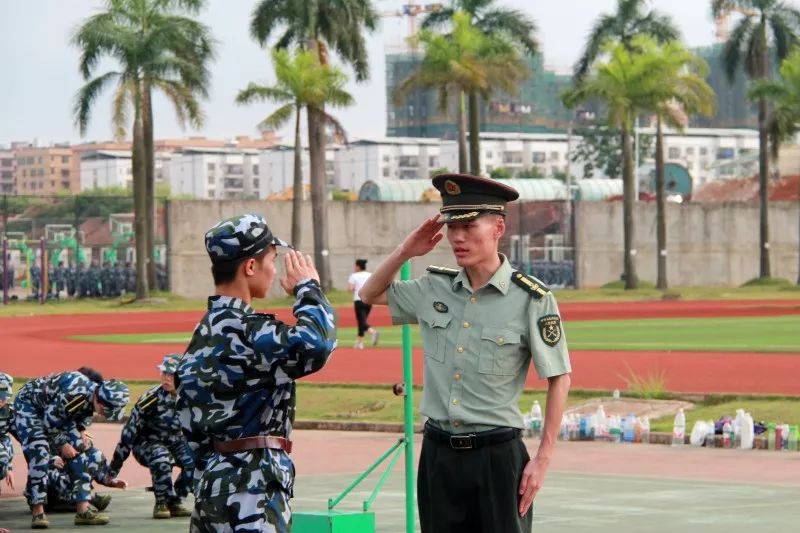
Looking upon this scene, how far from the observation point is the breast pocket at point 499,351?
6523mm

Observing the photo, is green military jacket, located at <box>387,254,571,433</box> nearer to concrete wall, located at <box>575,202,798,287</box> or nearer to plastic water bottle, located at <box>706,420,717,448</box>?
plastic water bottle, located at <box>706,420,717,448</box>

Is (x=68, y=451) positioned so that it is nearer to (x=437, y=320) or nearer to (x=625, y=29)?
(x=437, y=320)

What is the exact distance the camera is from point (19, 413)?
44.1 feet

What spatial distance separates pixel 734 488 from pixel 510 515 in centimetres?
882

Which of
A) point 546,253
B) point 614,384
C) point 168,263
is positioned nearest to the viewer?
point 614,384

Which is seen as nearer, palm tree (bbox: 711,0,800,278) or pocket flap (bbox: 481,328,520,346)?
pocket flap (bbox: 481,328,520,346)

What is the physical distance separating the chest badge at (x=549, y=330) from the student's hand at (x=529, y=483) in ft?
1.46

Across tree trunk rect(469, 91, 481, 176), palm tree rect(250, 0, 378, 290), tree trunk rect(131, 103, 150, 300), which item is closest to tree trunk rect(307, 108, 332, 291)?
palm tree rect(250, 0, 378, 290)

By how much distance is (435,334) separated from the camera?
670 centimetres

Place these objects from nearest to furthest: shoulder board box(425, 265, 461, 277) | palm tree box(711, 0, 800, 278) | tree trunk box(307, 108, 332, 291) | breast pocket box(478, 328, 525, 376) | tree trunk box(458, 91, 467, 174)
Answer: breast pocket box(478, 328, 525, 376), shoulder board box(425, 265, 461, 277), tree trunk box(307, 108, 332, 291), tree trunk box(458, 91, 467, 174), palm tree box(711, 0, 800, 278)

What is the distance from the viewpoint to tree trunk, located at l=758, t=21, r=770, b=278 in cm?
7169

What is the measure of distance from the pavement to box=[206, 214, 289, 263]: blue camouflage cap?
246 inches

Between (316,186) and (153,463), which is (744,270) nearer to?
(316,186)

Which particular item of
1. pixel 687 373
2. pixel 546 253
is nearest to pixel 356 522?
pixel 687 373
